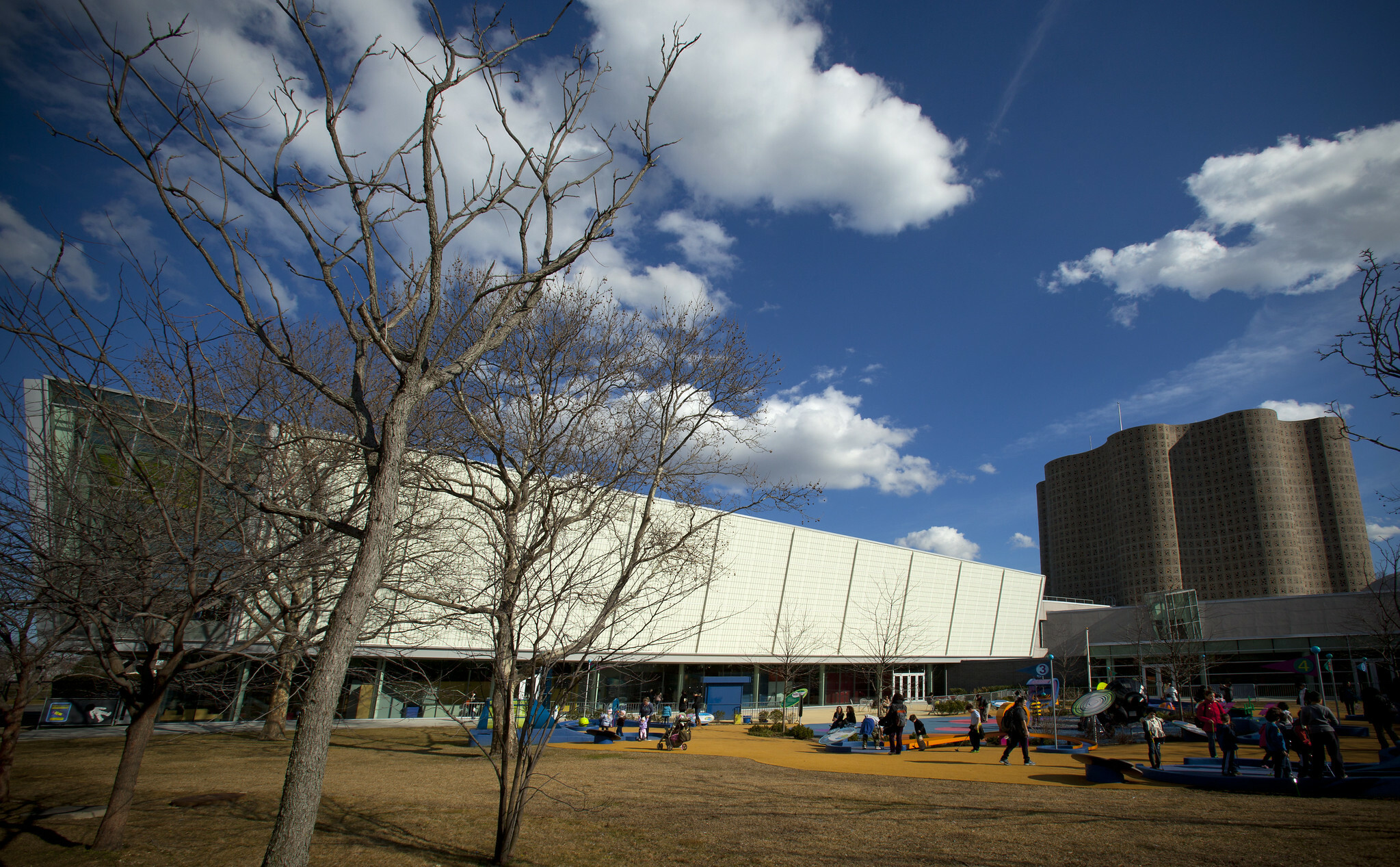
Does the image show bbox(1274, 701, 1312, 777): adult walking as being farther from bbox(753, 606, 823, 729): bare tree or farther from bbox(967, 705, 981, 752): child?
bbox(753, 606, 823, 729): bare tree

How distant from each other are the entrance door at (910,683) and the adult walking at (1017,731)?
35660 millimetres

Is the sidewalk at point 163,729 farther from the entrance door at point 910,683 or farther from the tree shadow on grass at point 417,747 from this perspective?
the entrance door at point 910,683

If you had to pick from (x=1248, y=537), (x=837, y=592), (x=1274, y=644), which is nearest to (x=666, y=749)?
(x=837, y=592)

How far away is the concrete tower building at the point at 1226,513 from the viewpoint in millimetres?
109625

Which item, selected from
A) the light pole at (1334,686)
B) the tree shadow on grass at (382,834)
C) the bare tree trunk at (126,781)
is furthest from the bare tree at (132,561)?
the light pole at (1334,686)

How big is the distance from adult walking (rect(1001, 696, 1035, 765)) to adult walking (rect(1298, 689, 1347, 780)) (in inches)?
232

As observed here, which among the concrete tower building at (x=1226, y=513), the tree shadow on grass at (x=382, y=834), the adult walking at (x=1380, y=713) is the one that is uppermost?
the concrete tower building at (x=1226, y=513)

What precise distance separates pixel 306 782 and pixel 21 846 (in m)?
7.50

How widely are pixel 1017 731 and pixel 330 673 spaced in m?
17.6

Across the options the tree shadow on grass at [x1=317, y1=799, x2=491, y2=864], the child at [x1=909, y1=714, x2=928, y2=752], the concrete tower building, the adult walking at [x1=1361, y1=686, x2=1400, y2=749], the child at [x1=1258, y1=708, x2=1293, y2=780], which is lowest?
the tree shadow on grass at [x1=317, y1=799, x2=491, y2=864]

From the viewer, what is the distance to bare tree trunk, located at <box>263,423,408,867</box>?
413cm

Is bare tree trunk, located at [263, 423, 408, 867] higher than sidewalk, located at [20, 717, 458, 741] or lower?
higher

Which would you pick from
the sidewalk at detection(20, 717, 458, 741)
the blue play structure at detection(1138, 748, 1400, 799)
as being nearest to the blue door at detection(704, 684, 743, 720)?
the sidewalk at detection(20, 717, 458, 741)

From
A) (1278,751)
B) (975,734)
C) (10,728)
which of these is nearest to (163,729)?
(10,728)
